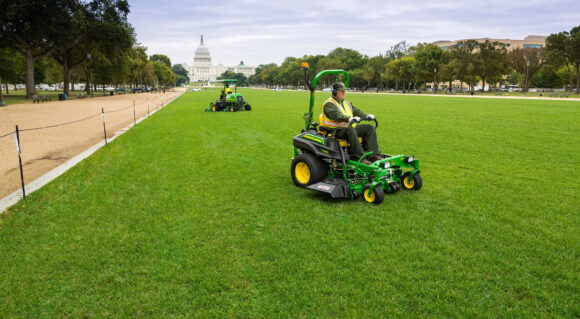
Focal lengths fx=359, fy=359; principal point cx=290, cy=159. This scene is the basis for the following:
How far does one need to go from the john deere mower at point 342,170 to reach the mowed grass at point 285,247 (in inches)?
9.1

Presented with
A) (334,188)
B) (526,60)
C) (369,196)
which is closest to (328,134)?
(334,188)

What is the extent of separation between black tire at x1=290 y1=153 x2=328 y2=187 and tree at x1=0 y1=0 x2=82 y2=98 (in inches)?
1417

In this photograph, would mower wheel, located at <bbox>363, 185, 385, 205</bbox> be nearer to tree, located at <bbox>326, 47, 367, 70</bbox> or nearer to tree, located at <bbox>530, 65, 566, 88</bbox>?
tree, located at <bbox>530, 65, 566, 88</bbox>

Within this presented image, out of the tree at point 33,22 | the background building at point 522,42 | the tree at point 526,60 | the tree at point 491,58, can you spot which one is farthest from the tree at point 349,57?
the tree at point 33,22

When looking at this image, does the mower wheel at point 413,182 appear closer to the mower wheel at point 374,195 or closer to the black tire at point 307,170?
the mower wheel at point 374,195

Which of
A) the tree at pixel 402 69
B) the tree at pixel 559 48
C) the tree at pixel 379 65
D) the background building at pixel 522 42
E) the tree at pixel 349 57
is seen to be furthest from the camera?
the background building at pixel 522 42

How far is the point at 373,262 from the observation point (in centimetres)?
384

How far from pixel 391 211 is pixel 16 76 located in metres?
73.3

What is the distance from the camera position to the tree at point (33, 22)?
104 ft

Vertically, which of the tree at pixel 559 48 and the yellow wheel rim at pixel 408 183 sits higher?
the tree at pixel 559 48

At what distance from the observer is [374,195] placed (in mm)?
5562

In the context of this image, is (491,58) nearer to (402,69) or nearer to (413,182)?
(402,69)

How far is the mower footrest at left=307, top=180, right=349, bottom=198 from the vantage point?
18.4 feet

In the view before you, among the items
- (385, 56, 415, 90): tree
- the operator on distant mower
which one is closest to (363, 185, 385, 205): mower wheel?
the operator on distant mower
